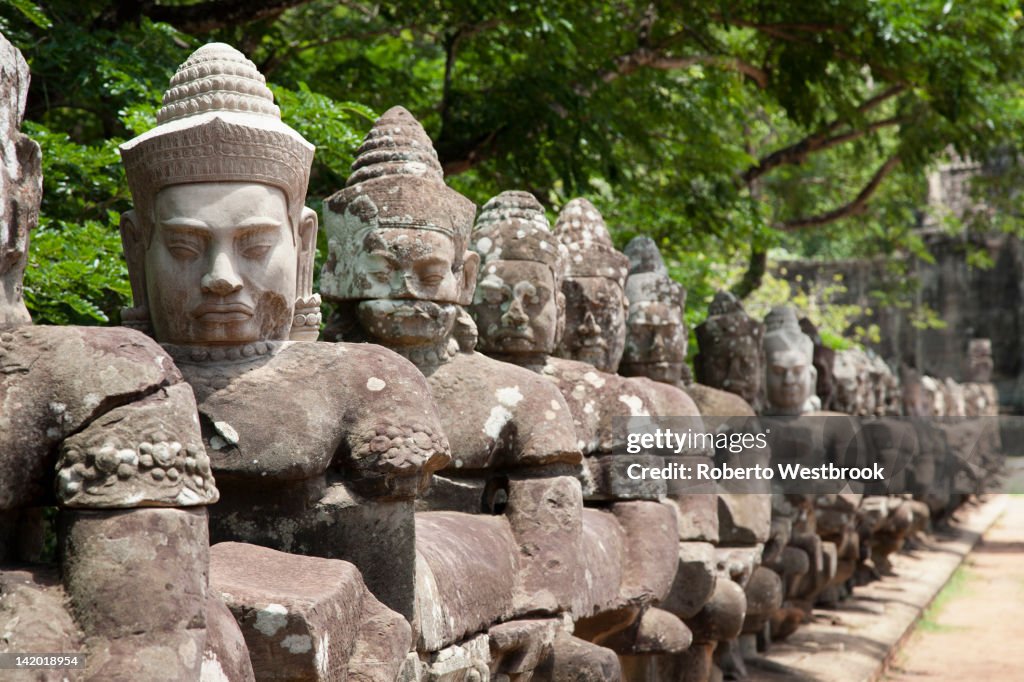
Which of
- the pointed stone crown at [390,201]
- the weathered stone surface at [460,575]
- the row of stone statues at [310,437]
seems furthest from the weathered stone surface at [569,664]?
the pointed stone crown at [390,201]

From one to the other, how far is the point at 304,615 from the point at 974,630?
29.3ft

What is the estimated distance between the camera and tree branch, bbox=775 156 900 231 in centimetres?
1505

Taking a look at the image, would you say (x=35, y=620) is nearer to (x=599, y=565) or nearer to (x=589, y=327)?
(x=599, y=565)

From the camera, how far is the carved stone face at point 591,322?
5574mm

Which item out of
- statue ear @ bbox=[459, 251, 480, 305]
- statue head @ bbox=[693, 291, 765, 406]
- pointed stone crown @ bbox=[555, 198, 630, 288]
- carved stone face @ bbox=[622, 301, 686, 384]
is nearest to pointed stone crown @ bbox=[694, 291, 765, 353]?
statue head @ bbox=[693, 291, 765, 406]

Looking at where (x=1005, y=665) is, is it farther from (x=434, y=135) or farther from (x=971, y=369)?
(x=971, y=369)

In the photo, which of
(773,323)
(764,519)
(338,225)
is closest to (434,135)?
(773,323)

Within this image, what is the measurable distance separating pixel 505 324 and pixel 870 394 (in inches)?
331

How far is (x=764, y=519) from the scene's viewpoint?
708 centimetres

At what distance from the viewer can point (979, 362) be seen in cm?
3048

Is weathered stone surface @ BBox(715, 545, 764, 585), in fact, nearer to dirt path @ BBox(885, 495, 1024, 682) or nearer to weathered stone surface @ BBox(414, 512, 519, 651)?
dirt path @ BBox(885, 495, 1024, 682)

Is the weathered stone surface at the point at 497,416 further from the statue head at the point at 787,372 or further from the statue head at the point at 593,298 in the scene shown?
the statue head at the point at 787,372

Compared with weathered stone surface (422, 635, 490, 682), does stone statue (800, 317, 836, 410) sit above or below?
above

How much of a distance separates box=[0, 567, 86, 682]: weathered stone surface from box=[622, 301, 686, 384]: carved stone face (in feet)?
14.3
